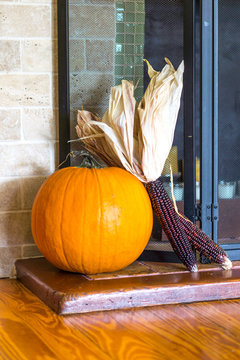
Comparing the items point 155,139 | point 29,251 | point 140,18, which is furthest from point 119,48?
point 29,251

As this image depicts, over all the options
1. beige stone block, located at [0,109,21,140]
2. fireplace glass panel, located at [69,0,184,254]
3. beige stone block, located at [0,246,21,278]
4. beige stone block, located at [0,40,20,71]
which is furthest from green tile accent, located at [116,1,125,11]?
beige stone block, located at [0,246,21,278]

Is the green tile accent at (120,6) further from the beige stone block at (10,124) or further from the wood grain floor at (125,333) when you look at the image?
the wood grain floor at (125,333)

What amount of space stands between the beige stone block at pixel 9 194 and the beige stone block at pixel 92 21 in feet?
1.66

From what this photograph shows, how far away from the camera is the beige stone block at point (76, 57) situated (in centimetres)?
173

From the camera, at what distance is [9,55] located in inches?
68.4

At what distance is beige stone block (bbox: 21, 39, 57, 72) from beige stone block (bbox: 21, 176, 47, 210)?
354 millimetres

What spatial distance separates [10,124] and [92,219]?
0.49 meters

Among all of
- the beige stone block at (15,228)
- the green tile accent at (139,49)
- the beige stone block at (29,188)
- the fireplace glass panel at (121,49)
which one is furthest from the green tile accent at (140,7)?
the beige stone block at (15,228)

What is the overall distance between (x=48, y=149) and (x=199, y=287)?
684mm

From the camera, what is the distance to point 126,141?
1563mm

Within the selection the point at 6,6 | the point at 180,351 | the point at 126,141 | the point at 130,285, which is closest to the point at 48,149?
the point at 126,141

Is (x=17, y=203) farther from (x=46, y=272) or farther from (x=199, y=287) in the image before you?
(x=199, y=287)

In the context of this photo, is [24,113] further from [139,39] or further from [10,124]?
[139,39]

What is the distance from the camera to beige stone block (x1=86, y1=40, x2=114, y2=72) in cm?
174
